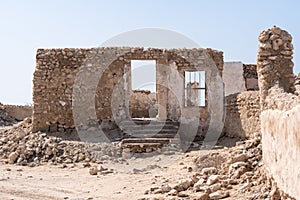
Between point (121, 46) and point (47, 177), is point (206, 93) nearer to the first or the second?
point (121, 46)

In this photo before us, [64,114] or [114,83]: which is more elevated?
[114,83]

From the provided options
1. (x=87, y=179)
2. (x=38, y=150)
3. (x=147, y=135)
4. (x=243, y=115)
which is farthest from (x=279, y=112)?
(x=38, y=150)

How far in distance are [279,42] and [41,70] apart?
8702 millimetres

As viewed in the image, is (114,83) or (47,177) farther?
(114,83)

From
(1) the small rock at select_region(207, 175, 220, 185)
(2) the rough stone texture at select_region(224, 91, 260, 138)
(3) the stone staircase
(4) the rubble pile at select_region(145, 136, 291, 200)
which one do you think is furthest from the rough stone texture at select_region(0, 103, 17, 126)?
(1) the small rock at select_region(207, 175, 220, 185)

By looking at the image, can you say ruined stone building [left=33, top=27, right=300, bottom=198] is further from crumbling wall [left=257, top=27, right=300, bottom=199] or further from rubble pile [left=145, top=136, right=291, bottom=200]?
rubble pile [left=145, top=136, right=291, bottom=200]

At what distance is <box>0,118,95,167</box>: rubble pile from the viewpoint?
11742mm

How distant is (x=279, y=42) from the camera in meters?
7.80

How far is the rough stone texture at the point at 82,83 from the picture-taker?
1384cm

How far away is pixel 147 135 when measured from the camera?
42.4 ft

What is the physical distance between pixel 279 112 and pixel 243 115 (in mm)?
7963

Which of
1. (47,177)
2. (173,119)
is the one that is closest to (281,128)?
(47,177)

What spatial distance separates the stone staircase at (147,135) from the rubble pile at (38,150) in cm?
136

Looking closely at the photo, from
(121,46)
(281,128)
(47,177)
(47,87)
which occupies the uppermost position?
(121,46)
